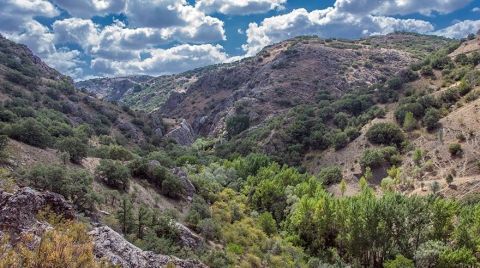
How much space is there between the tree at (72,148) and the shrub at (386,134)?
6087cm

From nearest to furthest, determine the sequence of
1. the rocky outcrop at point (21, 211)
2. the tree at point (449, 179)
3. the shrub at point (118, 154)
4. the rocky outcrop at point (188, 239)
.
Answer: the rocky outcrop at point (21, 211), the rocky outcrop at point (188, 239), the shrub at point (118, 154), the tree at point (449, 179)

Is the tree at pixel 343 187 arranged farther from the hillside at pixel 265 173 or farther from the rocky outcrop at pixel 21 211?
the rocky outcrop at pixel 21 211

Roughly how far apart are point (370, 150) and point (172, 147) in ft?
159

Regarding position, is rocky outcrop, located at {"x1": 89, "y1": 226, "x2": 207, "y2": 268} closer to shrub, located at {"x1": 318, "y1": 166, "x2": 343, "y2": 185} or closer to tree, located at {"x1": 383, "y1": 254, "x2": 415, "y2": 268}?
tree, located at {"x1": 383, "y1": 254, "x2": 415, "y2": 268}

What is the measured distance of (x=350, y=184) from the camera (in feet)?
249

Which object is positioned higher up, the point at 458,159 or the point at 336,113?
the point at 336,113

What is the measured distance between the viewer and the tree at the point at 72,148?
3947cm

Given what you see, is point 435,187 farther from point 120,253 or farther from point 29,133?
point 120,253

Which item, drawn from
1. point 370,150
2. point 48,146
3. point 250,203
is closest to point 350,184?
point 370,150

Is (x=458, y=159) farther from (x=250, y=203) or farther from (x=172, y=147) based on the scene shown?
(x=172, y=147)

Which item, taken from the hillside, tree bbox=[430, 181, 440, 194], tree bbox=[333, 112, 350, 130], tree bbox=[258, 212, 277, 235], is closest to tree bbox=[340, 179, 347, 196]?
the hillside

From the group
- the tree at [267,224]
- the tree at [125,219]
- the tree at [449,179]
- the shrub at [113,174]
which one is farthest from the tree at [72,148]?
the tree at [449,179]

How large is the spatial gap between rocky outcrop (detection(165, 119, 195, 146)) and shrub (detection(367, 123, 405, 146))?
55.8 metres

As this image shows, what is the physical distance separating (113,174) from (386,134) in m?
61.4
